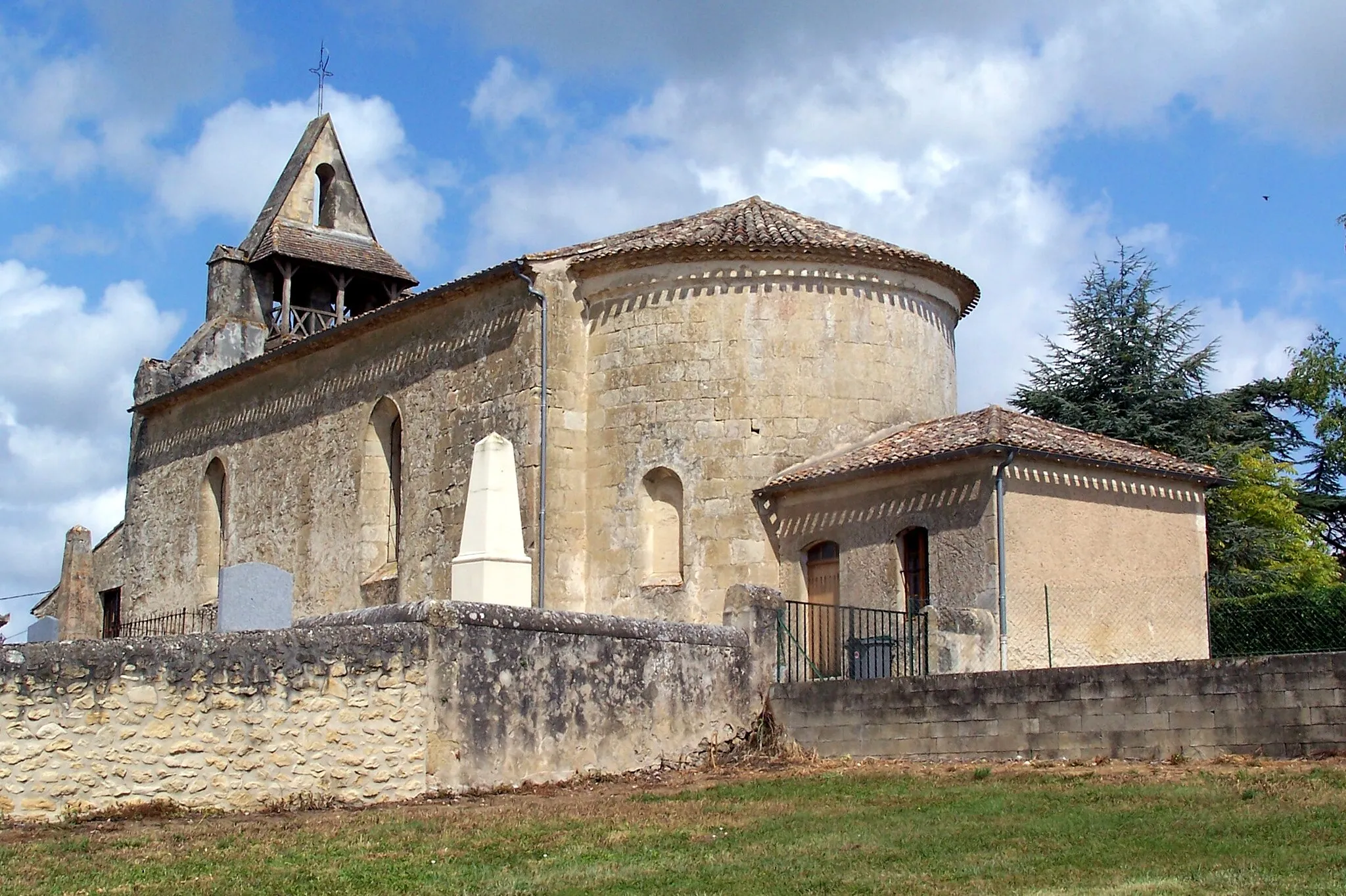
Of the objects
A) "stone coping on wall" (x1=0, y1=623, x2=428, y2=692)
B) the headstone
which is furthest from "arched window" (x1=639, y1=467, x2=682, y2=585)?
"stone coping on wall" (x1=0, y1=623, x2=428, y2=692)

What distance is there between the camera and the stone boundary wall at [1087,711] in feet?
42.0

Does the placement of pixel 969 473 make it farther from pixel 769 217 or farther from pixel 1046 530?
pixel 769 217

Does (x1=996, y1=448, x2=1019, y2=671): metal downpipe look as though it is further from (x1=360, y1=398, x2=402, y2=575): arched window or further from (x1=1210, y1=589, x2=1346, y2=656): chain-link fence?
(x1=360, y1=398, x2=402, y2=575): arched window

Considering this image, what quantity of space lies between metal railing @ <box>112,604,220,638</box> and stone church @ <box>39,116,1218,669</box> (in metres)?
3.70

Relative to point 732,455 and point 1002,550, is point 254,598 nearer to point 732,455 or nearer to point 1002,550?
point 732,455

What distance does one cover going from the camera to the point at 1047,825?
10461mm

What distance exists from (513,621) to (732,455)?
349 inches

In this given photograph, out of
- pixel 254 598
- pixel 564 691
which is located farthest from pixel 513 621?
pixel 254 598

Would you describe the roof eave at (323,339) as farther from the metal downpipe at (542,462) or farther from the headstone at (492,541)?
the headstone at (492,541)

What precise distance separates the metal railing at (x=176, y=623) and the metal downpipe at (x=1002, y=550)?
691 inches

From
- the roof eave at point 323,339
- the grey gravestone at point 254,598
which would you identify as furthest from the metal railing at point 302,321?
the grey gravestone at point 254,598

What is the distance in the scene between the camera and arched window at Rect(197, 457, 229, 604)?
3222 centimetres

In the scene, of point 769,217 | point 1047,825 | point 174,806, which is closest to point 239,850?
point 174,806

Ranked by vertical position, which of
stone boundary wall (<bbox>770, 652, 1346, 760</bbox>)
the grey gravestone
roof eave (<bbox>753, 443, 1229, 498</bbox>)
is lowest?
stone boundary wall (<bbox>770, 652, 1346, 760</bbox>)
